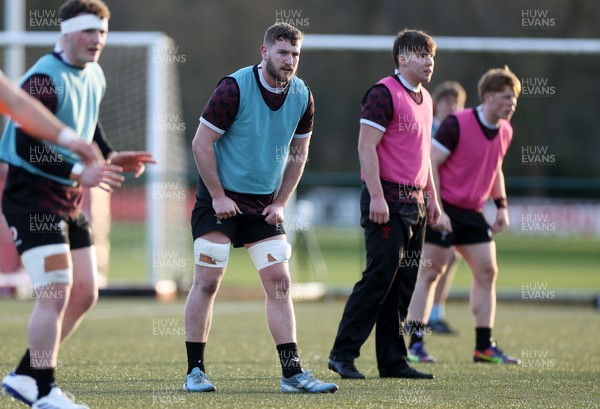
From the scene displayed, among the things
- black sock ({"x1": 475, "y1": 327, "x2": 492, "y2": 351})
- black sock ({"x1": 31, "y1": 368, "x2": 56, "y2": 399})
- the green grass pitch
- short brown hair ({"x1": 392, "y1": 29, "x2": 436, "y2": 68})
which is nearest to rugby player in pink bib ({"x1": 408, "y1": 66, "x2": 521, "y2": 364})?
black sock ({"x1": 475, "y1": 327, "x2": 492, "y2": 351})

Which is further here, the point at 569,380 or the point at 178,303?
the point at 178,303

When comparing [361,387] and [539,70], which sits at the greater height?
[539,70]

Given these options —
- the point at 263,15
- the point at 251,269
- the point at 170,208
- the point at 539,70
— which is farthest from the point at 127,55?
the point at 263,15

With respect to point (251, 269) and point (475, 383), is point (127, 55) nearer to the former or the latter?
point (251, 269)

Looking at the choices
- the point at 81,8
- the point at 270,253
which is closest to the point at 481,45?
the point at 270,253

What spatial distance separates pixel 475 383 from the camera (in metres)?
7.02

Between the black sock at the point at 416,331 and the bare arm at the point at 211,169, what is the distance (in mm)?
2853

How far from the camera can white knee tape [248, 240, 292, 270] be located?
647 cm

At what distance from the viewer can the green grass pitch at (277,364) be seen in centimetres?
608

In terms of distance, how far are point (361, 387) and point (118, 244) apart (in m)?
15.7

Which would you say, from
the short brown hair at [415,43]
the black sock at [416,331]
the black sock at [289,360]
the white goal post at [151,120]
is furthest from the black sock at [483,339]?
the white goal post at [151,120]

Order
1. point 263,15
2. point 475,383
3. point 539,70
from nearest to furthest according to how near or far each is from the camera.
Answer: point 475,383, point 539,70, point 263,15

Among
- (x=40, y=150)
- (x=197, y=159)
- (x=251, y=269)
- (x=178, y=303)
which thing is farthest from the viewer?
(x=251, y=269)

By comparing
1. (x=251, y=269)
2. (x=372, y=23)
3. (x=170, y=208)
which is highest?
(x=372, y=23)
